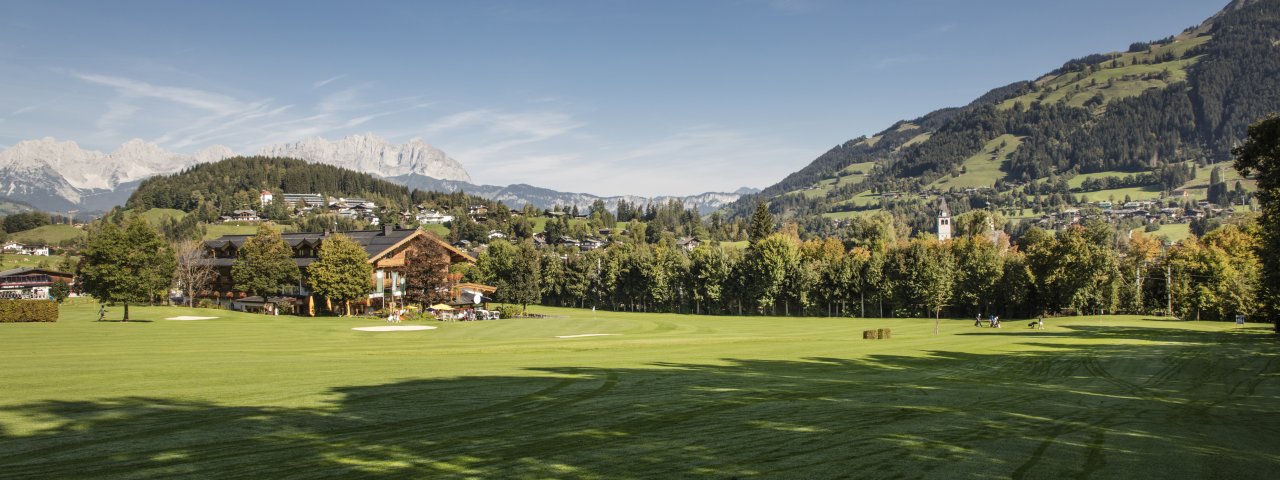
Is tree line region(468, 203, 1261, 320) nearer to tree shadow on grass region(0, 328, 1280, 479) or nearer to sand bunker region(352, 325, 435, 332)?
sand bunker region(352, 325, 435, 332)

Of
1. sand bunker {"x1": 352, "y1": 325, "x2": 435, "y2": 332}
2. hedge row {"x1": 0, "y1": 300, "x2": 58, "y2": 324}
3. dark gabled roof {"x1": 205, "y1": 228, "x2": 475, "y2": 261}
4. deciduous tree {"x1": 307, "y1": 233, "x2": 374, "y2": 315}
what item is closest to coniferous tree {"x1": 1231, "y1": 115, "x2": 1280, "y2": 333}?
sand bunker {"x1": 352, "y1": 325, "x2": 435, "y2": 332}

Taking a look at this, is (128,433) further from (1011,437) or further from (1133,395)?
(1133,395)

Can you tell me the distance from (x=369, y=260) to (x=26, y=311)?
36380 mm

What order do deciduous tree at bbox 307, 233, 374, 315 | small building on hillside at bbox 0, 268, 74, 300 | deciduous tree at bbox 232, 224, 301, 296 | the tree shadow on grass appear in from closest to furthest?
the tree shadow on grass < deciduous tree at bbox 307, 233, 374, 315 < deciduous tree at bbox 232, 224, 301, 296 < small building on hillside at bbox 0, 268, 74, 300

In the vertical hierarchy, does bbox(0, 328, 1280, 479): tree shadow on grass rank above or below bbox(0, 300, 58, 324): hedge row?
below

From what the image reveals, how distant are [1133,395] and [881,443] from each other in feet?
48.1

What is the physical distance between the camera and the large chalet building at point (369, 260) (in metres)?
91.2

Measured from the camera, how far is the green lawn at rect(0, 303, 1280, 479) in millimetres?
11469

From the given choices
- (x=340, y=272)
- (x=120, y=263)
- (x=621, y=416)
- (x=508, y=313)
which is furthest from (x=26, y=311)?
(x=621, y=416)

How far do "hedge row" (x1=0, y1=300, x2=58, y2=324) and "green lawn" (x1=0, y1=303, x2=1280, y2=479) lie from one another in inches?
1132

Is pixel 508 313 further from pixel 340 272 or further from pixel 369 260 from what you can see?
pixel 369 260

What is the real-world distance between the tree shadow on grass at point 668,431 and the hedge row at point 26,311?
172ft

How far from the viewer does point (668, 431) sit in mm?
14281

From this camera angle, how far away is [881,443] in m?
13.5
